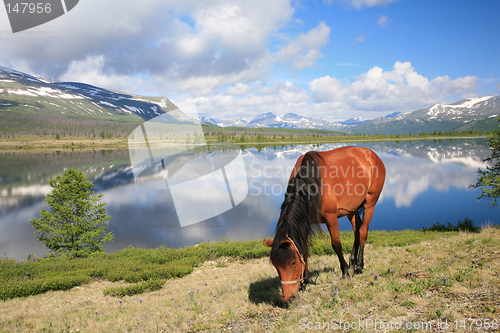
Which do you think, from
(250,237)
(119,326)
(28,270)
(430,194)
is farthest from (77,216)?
(430,194)

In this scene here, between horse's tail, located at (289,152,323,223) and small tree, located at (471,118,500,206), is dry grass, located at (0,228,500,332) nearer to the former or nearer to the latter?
horse's tail, located at (289,152,323,223)

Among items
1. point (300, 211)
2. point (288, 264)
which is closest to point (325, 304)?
point (288, 264)

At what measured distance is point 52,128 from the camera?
169 m

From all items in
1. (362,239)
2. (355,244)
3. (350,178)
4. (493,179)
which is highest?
(350,178)

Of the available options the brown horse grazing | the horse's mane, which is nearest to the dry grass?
the brown horse grazing

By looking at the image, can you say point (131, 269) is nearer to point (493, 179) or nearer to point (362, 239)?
point (362, 239)

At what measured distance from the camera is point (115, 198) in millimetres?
33781

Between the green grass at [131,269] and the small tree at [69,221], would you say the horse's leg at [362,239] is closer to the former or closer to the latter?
the green grass at [131,269]

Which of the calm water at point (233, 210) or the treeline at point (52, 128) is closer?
the calm water at point (233, 210)

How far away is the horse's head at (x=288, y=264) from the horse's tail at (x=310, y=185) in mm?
746

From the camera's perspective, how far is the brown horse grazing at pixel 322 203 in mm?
4852

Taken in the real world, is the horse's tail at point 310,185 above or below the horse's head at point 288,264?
above

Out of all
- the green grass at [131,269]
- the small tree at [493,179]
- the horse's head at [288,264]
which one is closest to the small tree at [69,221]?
the green grass at [131,269]

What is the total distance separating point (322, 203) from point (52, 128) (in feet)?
672
